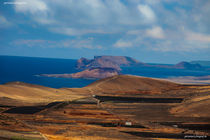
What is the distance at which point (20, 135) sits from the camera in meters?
33.1

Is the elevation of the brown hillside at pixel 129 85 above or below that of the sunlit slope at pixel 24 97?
above

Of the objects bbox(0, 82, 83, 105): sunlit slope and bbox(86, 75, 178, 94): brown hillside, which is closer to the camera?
bbox(0, 82, 83, 105): sunlit slope

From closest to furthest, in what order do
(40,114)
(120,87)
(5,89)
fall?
(40,114)
(5,89)
(120,87)

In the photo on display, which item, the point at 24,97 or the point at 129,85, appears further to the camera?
the point at 129,85

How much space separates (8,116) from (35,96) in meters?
30.8

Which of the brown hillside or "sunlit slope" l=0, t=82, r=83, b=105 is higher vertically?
the brown hillside

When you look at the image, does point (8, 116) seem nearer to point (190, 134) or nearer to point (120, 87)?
point (190, 134)

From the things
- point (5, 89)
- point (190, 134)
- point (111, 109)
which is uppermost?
point (5, 89)

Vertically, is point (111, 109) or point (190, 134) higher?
point (111, 109)

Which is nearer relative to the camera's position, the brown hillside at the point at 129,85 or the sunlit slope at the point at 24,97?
the sunlit slope at the point at 24,97

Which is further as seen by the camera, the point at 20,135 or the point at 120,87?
the point at 120,87

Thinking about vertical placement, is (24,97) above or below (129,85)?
below

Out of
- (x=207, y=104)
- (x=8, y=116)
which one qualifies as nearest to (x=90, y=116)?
(x=8, y=116)

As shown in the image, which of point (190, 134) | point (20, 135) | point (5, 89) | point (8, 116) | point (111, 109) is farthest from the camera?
point (5, 89)
